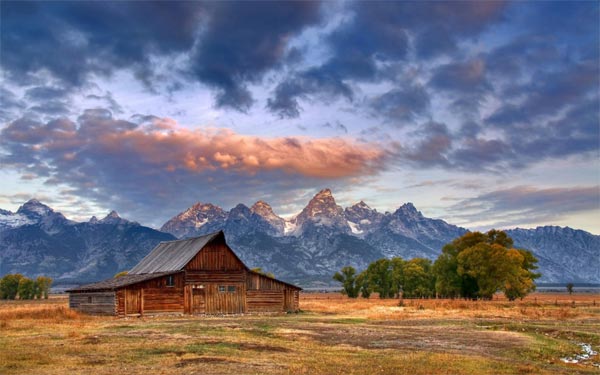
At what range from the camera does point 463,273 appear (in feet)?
289

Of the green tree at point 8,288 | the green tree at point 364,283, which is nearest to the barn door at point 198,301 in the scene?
the green tree at point 364,283

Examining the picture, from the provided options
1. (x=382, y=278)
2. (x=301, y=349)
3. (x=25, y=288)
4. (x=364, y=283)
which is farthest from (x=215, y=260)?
(x=25, y=288)

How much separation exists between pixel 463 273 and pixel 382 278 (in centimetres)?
2480

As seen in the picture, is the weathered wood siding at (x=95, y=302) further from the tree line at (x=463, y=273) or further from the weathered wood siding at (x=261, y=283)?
the tree line at (x=463, y=273)

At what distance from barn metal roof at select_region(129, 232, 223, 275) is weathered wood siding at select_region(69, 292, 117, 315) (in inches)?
282

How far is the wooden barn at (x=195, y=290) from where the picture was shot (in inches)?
2267

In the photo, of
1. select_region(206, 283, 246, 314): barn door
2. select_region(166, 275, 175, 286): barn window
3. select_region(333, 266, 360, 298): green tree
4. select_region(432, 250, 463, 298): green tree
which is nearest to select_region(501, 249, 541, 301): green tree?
select_region(432, 250, 463, 298): green tree

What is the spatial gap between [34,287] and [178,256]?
7703 centimetres

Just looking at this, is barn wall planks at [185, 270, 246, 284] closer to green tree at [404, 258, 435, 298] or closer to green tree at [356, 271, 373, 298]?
green tree at [404, 258, 435, 298]

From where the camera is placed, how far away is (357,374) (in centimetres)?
2041

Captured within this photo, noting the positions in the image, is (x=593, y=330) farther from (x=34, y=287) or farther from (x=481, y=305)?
(x=34, y=287)

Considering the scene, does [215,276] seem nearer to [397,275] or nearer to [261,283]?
[261,283]

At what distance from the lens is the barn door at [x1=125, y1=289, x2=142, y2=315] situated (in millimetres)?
56606

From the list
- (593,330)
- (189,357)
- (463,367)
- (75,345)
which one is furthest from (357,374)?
(593,330)
